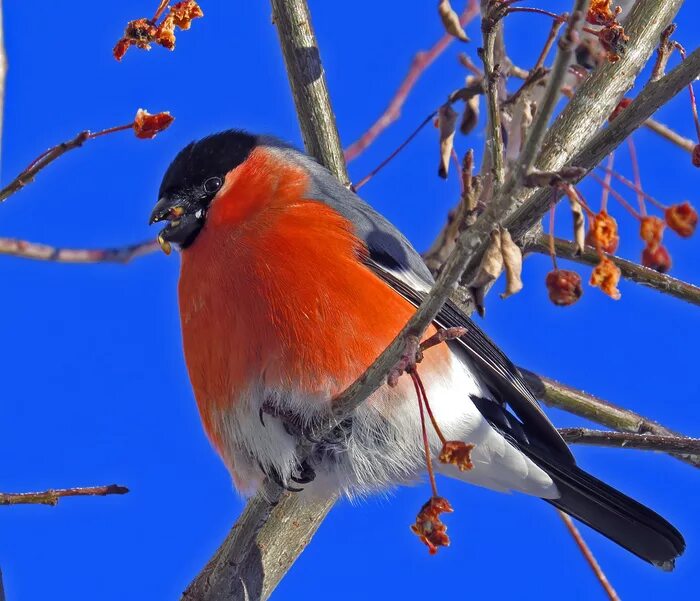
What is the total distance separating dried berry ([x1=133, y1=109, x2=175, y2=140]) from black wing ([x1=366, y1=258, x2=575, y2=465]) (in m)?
1.29

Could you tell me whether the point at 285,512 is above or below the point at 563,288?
above

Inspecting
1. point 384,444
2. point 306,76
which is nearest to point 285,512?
point 384,444

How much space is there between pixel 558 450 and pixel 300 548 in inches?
39.9

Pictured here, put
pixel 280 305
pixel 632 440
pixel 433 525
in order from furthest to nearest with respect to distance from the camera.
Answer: pixel 280 305
pixel 632 440
pixel 433 525

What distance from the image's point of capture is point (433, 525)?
2408 mm

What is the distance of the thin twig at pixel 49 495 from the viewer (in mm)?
1883

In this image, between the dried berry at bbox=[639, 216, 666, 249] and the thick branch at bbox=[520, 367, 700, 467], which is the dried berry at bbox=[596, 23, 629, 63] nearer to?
the dried berry at bbox=[639, 216, 666, 249]

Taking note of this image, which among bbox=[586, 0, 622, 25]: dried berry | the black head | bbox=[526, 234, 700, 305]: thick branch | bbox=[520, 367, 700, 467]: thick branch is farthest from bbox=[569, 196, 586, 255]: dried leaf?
the black head

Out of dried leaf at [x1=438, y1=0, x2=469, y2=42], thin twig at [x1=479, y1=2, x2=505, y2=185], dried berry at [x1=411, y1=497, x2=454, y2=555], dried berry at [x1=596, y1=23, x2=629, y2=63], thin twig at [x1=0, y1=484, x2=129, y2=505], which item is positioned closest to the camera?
thin twig at [x1=0, y1=484, x2=129, y2=505]

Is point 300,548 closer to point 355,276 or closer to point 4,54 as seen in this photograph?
point 355,276

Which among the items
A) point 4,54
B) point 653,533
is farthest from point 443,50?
point 4,54

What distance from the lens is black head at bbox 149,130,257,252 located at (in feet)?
12.5

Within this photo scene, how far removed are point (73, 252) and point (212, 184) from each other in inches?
28.3

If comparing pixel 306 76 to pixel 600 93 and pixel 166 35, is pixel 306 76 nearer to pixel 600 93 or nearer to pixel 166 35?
pixel 600 93
